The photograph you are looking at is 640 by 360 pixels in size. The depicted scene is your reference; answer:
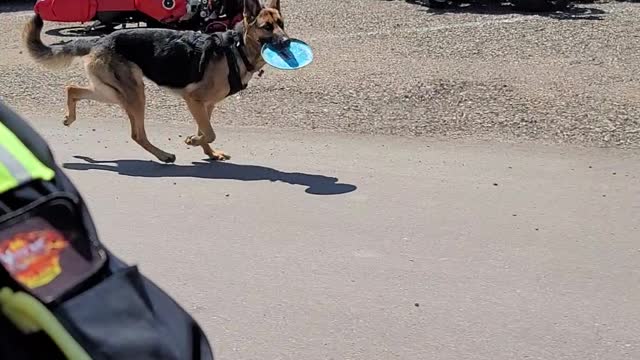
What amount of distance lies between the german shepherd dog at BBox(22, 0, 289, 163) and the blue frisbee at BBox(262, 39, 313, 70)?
0.22 ft

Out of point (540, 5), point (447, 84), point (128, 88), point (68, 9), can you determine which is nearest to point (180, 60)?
point (128, 88)

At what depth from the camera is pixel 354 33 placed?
13508 millimetres

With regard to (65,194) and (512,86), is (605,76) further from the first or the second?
(65,194)

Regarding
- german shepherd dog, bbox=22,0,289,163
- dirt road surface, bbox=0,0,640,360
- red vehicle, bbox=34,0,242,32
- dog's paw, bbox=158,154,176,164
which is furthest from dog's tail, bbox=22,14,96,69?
Result: red vehicle, bbox=34,0,242,32

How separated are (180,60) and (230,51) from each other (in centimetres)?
41

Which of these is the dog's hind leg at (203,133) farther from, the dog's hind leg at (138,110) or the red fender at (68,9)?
the red fender at (68,9)

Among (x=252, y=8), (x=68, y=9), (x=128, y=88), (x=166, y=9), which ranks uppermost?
(x=252, y=8)

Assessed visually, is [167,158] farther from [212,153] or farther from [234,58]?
[234,58]

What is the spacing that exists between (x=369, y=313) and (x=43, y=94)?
22.0ft

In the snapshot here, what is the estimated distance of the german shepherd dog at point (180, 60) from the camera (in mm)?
7016

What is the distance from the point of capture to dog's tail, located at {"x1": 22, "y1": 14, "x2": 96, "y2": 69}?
23.9ft

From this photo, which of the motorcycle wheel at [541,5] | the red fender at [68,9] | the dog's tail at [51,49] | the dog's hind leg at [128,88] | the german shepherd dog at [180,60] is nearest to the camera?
the german shepherd dog at [180,60]

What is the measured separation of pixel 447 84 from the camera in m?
9.22

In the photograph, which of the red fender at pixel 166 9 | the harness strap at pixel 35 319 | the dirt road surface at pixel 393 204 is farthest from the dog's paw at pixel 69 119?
the harness strap at pixel 35 319
